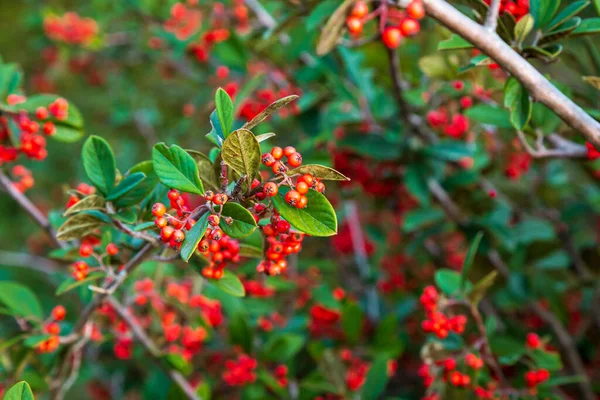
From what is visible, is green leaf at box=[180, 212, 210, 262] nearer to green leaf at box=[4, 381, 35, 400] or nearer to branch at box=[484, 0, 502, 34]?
green leaf at box=[4, 381, 35, 400]

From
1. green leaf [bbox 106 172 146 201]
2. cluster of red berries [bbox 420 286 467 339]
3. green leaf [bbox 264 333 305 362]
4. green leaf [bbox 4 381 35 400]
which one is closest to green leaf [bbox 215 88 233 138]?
green leaf [bbox 106 172 146 201]

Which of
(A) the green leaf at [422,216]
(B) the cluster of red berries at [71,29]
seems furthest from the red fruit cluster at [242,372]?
(B) the cluster of red berries at [71,29]

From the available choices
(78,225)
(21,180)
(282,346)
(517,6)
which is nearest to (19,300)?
(21,180)

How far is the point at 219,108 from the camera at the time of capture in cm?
97

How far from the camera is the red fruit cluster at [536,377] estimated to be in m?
1.55

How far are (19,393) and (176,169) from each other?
1.58 feet

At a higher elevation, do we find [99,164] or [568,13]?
[568,13]

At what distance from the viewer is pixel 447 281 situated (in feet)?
5.23

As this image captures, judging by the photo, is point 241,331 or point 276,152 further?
point 241,331

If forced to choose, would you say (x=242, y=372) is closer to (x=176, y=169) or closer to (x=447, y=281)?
(x=447, y=281)

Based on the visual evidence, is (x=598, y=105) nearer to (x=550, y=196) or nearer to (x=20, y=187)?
(x=550, y=196)

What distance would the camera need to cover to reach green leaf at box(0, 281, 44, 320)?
155cm

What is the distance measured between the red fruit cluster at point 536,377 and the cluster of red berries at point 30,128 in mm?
1532

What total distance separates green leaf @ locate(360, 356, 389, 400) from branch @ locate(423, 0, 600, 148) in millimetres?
959
